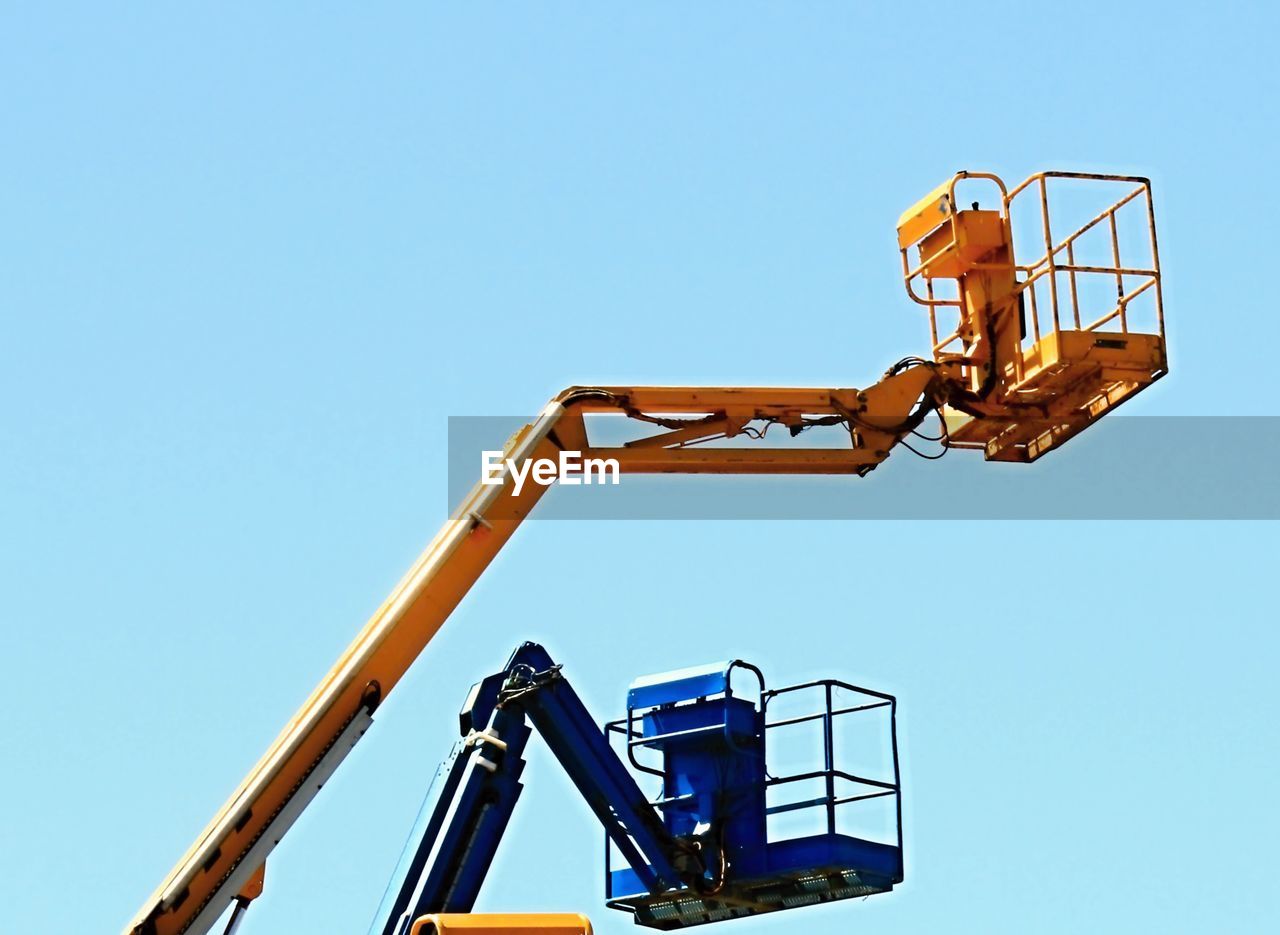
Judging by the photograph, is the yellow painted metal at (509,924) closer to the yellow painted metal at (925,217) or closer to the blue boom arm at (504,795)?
the blue boom arm at (504,795)

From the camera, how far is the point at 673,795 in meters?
20.3

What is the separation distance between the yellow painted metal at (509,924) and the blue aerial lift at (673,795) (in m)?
1.40

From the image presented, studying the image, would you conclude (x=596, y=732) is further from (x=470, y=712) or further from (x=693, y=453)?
(x=693, y=453)

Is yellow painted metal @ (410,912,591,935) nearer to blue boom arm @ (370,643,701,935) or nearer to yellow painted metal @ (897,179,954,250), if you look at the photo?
blue boom arm @ (370,643,701,935)

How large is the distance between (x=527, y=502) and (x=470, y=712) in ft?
5.51

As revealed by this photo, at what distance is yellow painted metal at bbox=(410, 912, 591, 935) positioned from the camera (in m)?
17.1

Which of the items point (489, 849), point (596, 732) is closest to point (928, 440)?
point (596, 732)

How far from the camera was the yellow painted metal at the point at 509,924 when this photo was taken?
17141 millimetres

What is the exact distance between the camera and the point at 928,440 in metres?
20.3

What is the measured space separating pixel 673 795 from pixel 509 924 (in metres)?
3.29

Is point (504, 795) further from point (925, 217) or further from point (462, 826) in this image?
point (925, 217)

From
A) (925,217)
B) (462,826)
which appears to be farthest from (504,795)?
(925,217)

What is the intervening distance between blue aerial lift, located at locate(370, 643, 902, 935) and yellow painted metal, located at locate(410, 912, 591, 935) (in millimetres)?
1395

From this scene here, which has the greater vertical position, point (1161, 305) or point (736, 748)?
point (1161, 305)
